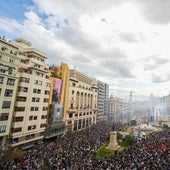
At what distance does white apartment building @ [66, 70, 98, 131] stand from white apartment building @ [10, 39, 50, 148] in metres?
18.2

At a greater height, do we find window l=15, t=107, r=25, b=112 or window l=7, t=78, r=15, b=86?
window l=7, t=78, r=15, b=86

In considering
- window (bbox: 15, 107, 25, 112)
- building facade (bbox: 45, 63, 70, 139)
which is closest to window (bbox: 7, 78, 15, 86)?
window (bbox: 15, 107, 25, 112)

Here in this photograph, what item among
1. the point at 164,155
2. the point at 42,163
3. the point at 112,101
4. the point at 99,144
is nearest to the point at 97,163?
the point at 42,163

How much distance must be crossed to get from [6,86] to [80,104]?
43.0 m

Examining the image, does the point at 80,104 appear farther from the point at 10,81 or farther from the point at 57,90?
the point at 10,81

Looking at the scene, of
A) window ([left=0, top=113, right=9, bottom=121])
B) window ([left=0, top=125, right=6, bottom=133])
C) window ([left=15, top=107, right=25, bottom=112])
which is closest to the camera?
window ([left=0, top=125, right=6, bottom=133])

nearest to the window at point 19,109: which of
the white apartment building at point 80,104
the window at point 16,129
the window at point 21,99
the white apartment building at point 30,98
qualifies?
the white apartment building at point 30,98

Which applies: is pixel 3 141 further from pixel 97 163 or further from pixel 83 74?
pixel 83 74

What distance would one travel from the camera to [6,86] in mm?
39188

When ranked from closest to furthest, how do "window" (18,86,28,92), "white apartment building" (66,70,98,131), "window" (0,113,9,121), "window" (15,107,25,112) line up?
"window" (0,113,9,121)
"window" (15,107,25,112)
"window" (18,86,28,92)
"white apartment building" (66,70,98,131)

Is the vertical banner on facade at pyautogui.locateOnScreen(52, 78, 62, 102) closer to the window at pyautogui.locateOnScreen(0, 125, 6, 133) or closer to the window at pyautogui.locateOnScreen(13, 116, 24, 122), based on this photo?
the window at pyautogui.locateOnScreen(13, 116, 24, 122)

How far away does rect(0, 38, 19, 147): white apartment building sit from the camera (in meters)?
38.2

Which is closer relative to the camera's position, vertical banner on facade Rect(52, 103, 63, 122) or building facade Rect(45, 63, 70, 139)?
building facade Rect(45, 63, 70, 139)

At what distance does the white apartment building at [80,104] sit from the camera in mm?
70375
